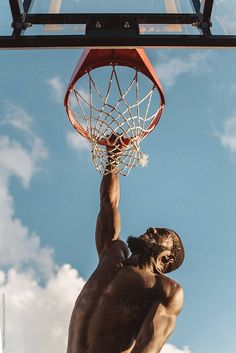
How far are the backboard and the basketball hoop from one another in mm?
584

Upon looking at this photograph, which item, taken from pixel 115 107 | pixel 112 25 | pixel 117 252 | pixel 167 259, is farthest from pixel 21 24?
pixel 167 259

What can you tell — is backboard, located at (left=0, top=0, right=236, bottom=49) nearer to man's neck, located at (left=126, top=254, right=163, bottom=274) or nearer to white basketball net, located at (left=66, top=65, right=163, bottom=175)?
white basketball net, located at (left=66, top=65, right=163, bottom=175)

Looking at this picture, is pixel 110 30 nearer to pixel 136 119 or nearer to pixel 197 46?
pixel 197 46

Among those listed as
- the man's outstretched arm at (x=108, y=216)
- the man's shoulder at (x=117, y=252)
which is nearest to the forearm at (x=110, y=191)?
the man's outstretched arm at (x=108, y=216)

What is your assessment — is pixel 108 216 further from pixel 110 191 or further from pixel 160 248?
pixel 160 248

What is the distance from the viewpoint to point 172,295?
11.8 feet

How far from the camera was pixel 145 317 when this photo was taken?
3.59 meters

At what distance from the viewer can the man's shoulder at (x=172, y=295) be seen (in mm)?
3564

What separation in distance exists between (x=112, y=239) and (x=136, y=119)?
99 centimetres

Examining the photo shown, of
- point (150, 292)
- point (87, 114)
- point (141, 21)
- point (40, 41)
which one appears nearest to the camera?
point (40, 41)

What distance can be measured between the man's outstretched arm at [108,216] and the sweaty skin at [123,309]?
294mm

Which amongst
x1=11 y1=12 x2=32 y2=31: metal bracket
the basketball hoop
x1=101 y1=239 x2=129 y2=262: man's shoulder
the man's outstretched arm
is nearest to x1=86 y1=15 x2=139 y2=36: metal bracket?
x1=11 y1=12 x2=32 y2=31: metal bracket

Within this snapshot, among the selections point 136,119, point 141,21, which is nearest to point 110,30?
point 141,21

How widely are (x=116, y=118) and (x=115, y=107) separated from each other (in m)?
0.09
